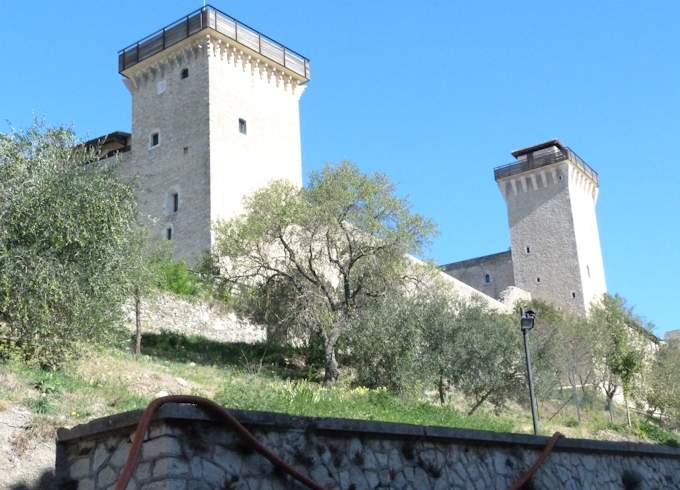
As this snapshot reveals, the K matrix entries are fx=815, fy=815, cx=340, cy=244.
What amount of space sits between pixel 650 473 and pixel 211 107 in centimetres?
2724

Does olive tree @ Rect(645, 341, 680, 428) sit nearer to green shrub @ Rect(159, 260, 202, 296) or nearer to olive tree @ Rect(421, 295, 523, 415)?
olive tree @ Rect(421, 295, 523, 415)

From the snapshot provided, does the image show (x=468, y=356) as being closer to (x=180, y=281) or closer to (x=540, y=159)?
(x=180, y=281)

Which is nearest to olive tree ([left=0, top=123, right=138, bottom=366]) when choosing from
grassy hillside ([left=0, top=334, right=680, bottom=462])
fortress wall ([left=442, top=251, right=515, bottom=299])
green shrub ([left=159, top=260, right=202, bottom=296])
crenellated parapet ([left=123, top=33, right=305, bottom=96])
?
grassy hillside ([left=0, top=334, right=680, bottom=462])

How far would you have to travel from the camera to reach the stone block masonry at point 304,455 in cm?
478

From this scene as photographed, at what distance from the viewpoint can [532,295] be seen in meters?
51.4

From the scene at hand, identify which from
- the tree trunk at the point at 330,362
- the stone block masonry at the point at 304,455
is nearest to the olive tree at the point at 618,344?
the tree trunk at the point at 330,362

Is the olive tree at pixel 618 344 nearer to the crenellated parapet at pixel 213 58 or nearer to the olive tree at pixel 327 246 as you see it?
the olive tree at pixel 327 246

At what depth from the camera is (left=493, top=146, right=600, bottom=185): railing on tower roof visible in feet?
170

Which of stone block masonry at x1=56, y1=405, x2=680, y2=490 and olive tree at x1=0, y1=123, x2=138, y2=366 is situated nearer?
stone block masonry at x1=56, y1=405, x2=680, y2=490

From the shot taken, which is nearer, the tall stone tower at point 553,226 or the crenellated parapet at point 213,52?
the crenellated parapet at point 213,52

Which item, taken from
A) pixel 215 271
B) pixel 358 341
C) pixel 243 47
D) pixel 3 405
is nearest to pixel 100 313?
pixel 3 405

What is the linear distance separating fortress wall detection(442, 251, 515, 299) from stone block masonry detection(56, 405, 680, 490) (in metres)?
47.9

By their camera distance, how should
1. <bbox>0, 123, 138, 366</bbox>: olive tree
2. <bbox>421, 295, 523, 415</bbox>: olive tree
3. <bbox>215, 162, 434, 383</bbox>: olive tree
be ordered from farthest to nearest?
<bbox>215, 162, 434, 383</bbox>: olive tree
<bbox>421, 295, 523, 415</bbox>: olive tree
<bbox>0, 123, 138, 366</bbox>: olive tree

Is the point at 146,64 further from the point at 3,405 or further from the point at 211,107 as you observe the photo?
the point at 3,405
